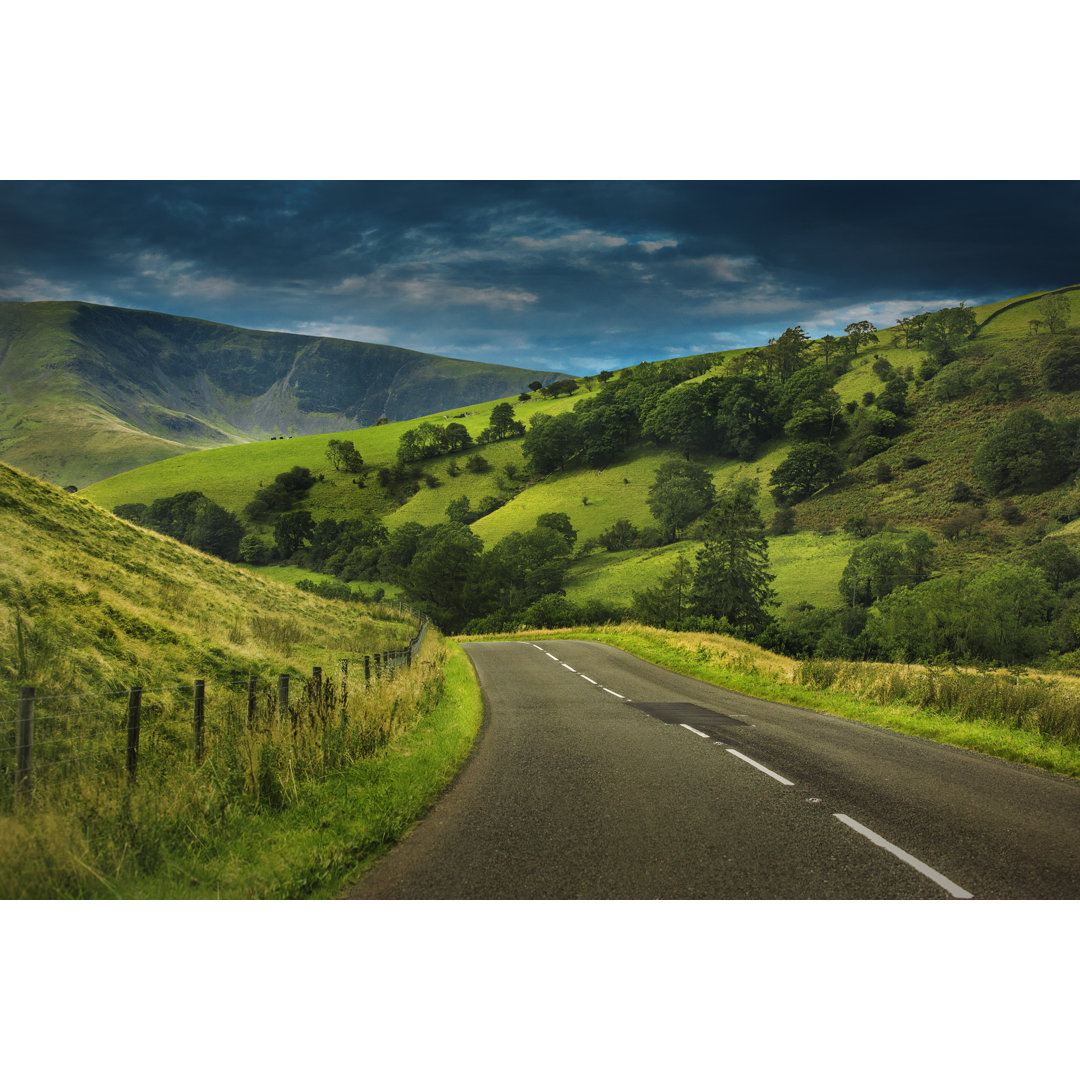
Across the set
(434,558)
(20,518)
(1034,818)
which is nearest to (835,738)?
(1034,818)

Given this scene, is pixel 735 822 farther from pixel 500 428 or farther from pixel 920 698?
pixel 500 428

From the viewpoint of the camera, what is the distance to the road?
503 cm

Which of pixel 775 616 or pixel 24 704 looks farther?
pixel 775 616

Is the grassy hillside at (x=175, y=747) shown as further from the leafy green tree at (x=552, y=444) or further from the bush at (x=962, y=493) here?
the leafy green tree at (x=552, y=444)

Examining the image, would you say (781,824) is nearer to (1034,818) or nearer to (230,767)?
(1034,818)

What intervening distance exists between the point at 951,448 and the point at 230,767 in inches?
4897

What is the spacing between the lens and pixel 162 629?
48.9 feet

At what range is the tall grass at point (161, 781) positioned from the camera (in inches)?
195

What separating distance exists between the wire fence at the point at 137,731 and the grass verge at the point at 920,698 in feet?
31.1

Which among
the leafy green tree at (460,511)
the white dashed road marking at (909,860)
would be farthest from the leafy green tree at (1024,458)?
the white dashed road marking at (909,860)

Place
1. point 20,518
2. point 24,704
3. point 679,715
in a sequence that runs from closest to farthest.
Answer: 1. point 24,704
2. point 679,715
3. point 20,518

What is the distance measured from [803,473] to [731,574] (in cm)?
4845

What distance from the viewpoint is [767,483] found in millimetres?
111375

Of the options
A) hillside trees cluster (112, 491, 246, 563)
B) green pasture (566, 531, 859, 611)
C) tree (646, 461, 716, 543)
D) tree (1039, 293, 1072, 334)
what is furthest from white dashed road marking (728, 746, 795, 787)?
tree (1039, 293, 1072, 334)
